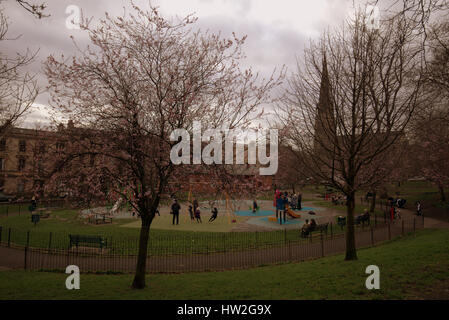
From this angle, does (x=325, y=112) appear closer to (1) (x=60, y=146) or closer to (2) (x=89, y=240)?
(1) (x=60, y=146)

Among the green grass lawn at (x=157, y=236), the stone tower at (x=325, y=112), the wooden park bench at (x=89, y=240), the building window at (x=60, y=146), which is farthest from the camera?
the green grass lawn at (x=157, y=236)

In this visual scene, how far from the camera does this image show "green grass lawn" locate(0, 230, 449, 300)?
23.5 ft

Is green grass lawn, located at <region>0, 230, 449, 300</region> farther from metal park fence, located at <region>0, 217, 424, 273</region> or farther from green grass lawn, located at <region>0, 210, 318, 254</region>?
green grass lawn, located at <region>0, 210, 318, 254</region>

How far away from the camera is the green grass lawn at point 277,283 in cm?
715

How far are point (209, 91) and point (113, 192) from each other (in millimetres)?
4294

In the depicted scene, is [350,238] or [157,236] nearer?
[350,238]

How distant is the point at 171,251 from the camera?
46.4ft

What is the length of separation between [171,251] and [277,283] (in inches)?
275

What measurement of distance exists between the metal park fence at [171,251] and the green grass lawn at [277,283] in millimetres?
1372

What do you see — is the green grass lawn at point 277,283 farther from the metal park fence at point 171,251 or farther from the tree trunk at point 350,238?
the metal park fence at point 171,251

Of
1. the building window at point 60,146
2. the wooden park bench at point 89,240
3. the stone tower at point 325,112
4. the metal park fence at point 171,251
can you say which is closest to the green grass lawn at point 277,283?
the metal park fence at point 171,251

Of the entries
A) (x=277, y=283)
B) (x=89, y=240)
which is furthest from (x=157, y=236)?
(x=277, y=283)

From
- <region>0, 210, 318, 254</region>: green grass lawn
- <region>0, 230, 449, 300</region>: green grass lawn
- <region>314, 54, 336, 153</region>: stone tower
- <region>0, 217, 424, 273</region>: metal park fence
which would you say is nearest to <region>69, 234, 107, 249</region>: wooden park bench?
<region>0, 217, 424, 273</region>: metal park fence

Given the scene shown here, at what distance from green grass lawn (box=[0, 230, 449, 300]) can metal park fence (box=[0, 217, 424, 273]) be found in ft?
4.50
